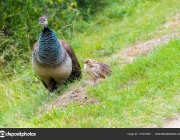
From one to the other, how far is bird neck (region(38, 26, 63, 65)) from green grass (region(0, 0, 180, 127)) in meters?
0.61

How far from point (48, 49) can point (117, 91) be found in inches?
53.7

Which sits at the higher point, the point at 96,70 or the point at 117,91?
the point at 117,91

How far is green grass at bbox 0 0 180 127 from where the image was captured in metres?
6.61

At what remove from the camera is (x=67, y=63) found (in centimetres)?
848

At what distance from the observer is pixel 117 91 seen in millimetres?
7547

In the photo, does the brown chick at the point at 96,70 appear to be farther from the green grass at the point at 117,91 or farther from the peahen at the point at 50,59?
the peahen at the point at 50,59

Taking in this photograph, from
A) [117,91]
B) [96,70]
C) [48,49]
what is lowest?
[96,70]

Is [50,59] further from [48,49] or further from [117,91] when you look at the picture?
[117,91]
